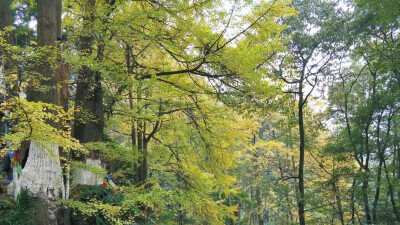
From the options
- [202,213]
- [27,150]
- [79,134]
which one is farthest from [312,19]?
[27,150]

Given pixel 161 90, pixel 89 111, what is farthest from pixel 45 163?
pixel 161 90

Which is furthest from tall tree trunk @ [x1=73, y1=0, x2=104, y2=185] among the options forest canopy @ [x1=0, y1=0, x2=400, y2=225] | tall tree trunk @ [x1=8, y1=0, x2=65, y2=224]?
tall tree trunk @ [x1=8, y1=0, x2=65, y2=224]

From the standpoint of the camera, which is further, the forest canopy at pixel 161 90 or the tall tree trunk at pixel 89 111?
the tall tree trunk at pixel 89 111

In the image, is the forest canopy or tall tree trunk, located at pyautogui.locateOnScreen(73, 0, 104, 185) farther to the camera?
tall tree trunk, located at pyautogui.locateOnScreen(73, 0, 104, 185)

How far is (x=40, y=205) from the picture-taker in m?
3.79

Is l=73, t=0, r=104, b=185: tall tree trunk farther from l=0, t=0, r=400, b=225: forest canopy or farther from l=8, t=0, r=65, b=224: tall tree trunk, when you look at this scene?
l=8, t=0, r=65, b=224: tall tree trunk

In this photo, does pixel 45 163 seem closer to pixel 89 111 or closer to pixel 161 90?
pixel 89 111

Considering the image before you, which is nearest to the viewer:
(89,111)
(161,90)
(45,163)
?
(45,163)

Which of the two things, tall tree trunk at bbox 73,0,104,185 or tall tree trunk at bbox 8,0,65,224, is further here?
tall tree trunk at bbox 73,0,104,185

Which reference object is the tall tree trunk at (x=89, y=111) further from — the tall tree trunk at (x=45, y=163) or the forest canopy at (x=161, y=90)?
the tall tree trunk at (x=45, y=163)

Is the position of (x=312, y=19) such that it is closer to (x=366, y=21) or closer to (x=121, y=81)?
(x=366, y=21)

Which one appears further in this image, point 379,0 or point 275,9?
point 379,0

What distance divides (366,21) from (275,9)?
4.59 meters

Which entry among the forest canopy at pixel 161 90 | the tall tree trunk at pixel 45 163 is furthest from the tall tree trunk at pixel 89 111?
the tall tree trunk at pixel 45 163
